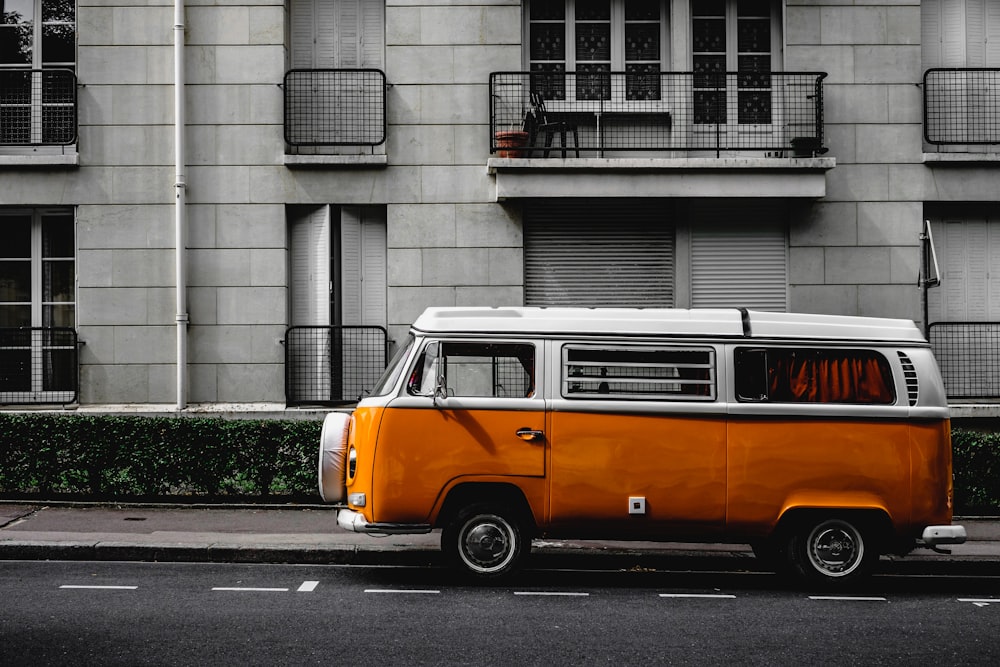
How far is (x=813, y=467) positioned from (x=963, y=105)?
9111 mm

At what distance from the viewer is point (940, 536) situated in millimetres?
8820

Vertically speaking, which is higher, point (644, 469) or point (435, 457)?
point (435, 457)

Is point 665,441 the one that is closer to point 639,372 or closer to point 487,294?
point 639,372

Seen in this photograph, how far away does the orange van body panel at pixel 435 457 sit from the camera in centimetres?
885

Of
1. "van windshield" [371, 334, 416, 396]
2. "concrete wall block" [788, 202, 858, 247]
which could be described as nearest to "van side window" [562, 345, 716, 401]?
"van windshield" [371, 334, 416, 396]

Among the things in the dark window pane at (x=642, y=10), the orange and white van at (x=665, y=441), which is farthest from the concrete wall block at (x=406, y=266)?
the orange and white van at (x=665, y=441)

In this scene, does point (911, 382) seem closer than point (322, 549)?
Yes

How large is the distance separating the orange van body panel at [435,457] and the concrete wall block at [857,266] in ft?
26.6

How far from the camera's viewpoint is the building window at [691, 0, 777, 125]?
1534 cm

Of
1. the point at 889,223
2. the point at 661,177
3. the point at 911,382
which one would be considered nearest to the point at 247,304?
the point at 661,177

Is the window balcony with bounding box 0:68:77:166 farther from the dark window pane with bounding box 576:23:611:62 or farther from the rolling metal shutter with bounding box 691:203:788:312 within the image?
the rolling metal shutter with bounding box 691:203:788:312

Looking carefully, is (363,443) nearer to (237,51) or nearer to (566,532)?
(566,532)

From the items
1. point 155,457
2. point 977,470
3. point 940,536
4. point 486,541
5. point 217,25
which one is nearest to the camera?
point 940,536

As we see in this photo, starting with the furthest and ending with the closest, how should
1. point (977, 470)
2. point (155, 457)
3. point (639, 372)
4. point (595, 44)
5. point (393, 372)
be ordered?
point (595, 44), point (155, 457), point (977, 470), point (393, 372), point (639, 372)
